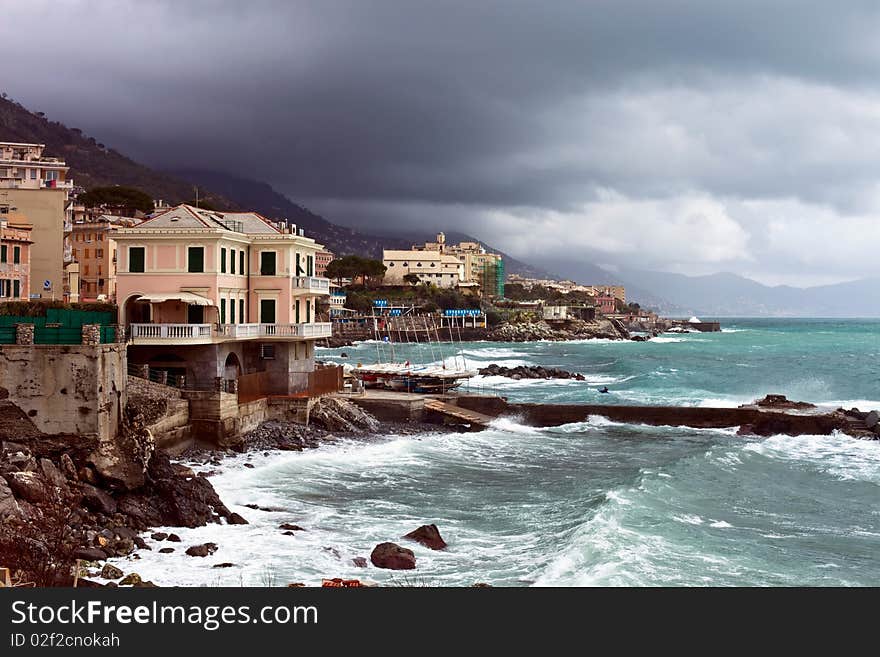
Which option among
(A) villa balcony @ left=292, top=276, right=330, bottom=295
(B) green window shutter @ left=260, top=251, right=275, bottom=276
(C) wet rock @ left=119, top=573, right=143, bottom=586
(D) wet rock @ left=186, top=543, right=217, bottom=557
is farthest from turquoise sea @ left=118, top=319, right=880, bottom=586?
(B) green window shutter @ left=260, top=251, right=275, bottom=276

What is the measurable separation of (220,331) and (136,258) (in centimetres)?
451

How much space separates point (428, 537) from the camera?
20.0 meters

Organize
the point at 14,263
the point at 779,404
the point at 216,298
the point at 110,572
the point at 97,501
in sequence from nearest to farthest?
the point at 110,572 < the point at 97,501 < the point at 216,298 < the point at 14,263 < the point at 779,404

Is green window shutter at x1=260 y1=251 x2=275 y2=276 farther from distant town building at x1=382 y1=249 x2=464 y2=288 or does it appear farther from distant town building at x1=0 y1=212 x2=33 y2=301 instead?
distant town building at x1=382 y1=249 x2=464 y2=288

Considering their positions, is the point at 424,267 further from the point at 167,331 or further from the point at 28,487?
the point at 28,487

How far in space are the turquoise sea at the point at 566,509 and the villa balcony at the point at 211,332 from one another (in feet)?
17.1

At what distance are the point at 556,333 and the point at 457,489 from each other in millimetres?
136858

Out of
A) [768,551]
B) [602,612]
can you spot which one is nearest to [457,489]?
[768,551]

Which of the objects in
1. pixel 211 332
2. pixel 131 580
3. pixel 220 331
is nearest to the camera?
pixel 131 580

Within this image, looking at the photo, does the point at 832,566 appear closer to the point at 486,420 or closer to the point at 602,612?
A: the point at 602,612

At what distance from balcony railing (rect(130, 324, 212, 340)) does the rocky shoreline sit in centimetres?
582

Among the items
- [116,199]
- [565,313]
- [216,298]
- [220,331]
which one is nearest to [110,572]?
[220,331]

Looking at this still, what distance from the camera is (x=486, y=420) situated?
41.2 m

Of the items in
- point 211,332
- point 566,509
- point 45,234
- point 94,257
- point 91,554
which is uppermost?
point 45,234
